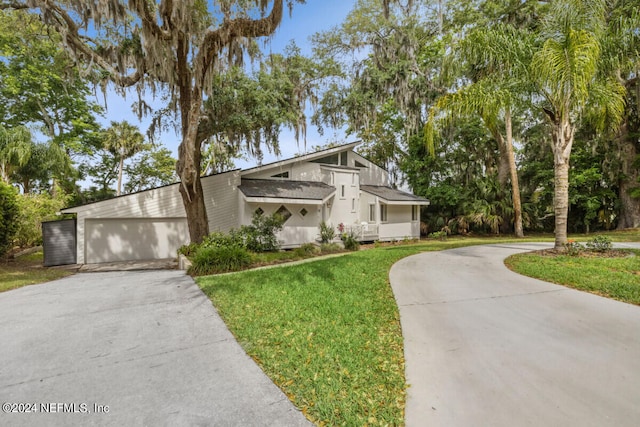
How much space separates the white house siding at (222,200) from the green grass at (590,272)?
474 inches

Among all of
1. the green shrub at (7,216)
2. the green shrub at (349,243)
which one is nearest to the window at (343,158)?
the green shrub at (349,243)

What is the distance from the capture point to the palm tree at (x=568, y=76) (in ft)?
24.7

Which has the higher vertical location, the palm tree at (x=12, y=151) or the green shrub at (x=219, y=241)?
the palm tree at (x=12, y=151)

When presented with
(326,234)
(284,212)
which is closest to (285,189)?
(284,212)

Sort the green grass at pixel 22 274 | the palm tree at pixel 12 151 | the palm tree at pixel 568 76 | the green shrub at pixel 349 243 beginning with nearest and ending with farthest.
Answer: the palm tree at pixel 568 76 < the green grass at pixel 22 274 < the palm tree at pixel 12 151 < the green shrub at pixel 349 243

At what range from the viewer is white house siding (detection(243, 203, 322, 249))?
1415 centimetres

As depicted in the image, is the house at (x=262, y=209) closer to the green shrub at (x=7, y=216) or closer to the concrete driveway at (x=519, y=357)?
the green shrub at (x=7, y=216)

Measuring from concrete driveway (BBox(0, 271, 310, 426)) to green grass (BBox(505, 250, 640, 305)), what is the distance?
5938 mm

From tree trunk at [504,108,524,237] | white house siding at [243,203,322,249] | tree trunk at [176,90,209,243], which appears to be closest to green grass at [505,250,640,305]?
white house siding at [243,203,322,249]

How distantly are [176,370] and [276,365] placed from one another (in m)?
1.07

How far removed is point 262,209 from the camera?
47.0 feet

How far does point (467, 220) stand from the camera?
18.2 metres

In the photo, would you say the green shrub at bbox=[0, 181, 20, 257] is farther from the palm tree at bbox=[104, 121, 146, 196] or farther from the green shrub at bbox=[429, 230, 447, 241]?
the green shrub at bbox=[429, 230, 447, 241]

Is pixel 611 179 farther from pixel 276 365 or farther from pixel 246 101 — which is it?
pixel 276 365
